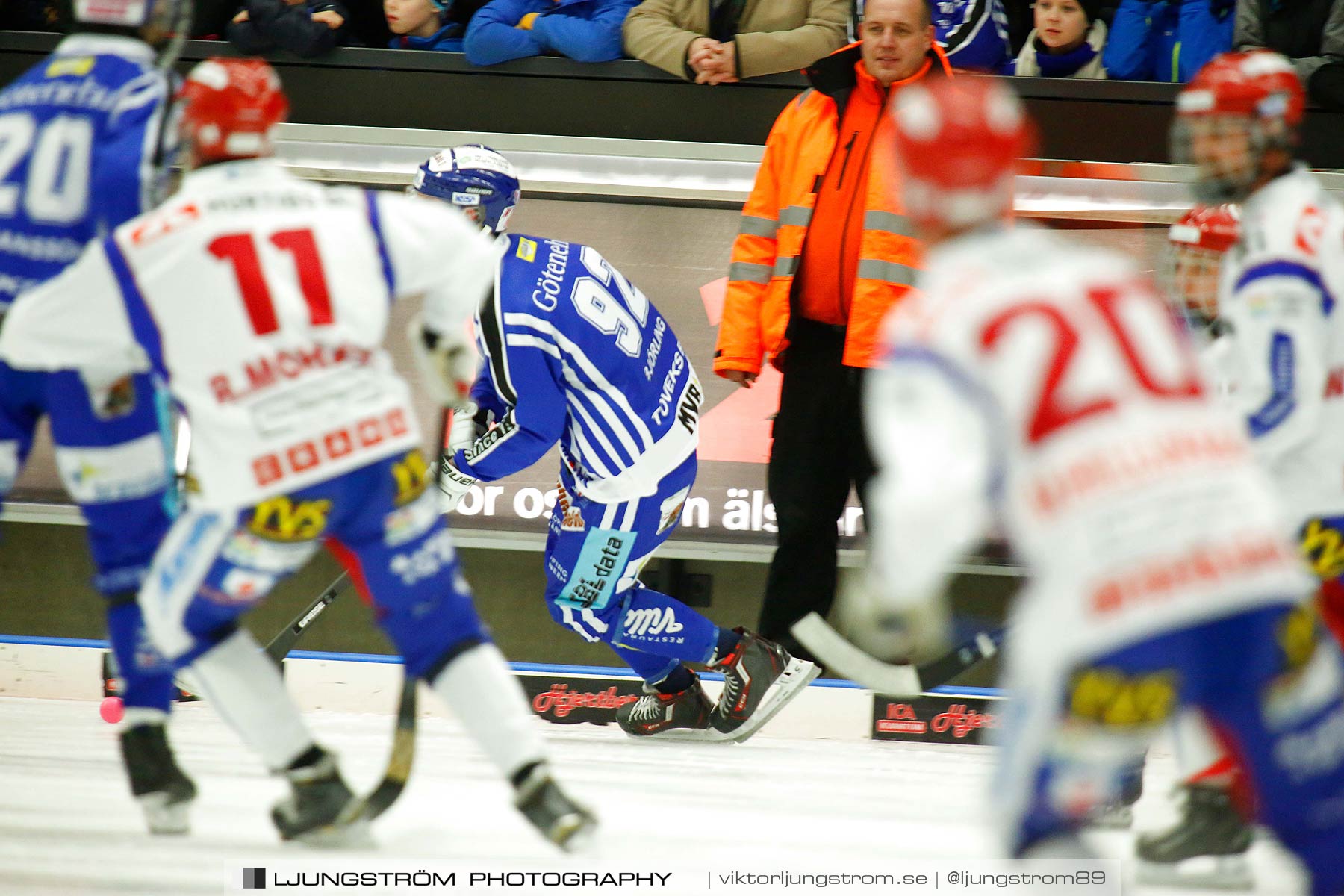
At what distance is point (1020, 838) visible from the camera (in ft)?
5.08

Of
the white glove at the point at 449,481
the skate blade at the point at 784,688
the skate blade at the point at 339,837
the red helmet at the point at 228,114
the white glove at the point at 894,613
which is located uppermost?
the red helmet at the point at 228,114

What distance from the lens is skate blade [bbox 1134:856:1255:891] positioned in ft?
7.66

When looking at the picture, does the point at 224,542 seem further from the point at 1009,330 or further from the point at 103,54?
the point at 1009,330

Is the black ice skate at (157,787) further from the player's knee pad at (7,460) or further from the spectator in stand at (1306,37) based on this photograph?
the spectator in stand at (1306,37)

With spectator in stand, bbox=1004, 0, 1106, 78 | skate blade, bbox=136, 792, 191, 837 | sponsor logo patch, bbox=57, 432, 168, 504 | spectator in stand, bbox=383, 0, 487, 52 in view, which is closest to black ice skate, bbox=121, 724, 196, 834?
skate blade, bbox=136, 792, 191, 837

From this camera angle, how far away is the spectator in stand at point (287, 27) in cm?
499

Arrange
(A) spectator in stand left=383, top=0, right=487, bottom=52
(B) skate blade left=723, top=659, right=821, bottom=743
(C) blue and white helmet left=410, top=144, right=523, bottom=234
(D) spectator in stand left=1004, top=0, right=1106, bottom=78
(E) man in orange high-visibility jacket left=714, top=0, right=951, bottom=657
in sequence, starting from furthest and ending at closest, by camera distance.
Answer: (A) spectator in stand left=383, top=0, right=487, bottom=52, (D) spectator in stand left=1004, top=0, right=1106, bottom=78, (B) skate blade left=723, top=659, right=821, bottom=743, (E) man in orange high-visibility jacket left=714, top=0, right=951, bottom=657, (C) blue and white helmet left=410, top=144, right=523, bottom=234

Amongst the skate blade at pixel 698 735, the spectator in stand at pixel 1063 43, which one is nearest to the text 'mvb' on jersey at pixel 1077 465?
the skate blade at pixel 698 735

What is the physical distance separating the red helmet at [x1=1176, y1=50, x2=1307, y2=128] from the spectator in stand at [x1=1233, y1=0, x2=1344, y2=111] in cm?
242

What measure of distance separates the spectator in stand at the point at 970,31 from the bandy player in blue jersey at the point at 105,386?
10.1ft

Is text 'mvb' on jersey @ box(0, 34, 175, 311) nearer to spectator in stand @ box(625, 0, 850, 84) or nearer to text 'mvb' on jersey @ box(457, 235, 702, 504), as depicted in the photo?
text 'mvb' on jersey @ box(457, 235, 702, 504)

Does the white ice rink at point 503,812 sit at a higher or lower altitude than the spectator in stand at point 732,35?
lower

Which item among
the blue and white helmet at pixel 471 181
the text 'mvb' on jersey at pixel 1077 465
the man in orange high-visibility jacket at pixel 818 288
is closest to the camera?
the text 'mvb' on jersey at pixel 1077 465

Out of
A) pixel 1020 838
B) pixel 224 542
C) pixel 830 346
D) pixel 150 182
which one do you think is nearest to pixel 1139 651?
pixel 1020 838
